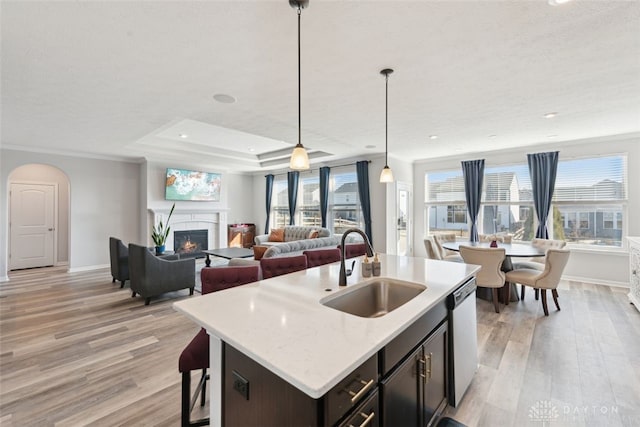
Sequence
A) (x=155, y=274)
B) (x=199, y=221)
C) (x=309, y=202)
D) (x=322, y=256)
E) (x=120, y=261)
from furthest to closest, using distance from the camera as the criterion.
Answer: (x=309, y=202)
(x=199, y=221)
(x=120, y=261)
(x=155, y=274)
(x=322, y=256)

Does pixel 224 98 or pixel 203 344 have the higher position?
pixel 224 98

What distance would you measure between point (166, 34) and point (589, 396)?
4.13 m

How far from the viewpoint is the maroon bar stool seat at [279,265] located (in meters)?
2.52

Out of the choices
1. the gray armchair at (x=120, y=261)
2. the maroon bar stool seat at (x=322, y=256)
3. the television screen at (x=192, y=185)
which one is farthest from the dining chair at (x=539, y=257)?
the television screen at (x=192, y=185)

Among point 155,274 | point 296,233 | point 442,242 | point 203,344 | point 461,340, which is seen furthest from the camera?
point 296,233

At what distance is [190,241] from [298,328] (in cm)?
731

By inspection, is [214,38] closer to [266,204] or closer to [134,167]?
[134,167]

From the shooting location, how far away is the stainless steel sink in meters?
1.79

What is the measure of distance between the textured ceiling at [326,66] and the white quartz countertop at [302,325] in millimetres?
1796

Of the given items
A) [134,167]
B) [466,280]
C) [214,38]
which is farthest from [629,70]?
[134,167]

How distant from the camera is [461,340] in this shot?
6.44ft

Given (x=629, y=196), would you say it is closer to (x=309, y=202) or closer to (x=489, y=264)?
(x=489, y=264)

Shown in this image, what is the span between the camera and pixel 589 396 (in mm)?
2064

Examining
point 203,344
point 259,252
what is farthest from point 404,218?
point 203,344
